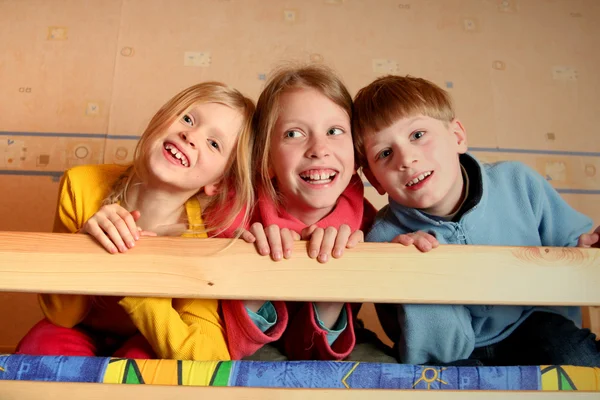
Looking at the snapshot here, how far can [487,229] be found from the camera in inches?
38.9

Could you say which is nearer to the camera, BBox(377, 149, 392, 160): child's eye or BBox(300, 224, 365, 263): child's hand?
BBox(300, 224, 365, 263): child's hand

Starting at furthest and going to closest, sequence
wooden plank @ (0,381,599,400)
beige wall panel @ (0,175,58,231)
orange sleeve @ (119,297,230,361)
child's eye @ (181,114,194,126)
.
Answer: beige wall panel @ (0,175,58,231)
child's eye @ (181,114,194,126)
orange sleeve @ (119,297,230,361)
wooden plank @ (0,381,599,400)

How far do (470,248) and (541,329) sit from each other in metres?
0.34

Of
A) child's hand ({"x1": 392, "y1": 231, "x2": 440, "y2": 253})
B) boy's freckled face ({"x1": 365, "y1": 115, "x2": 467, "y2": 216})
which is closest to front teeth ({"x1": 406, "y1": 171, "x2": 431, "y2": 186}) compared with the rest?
boy's freckled face ({"x1": 365, "y1": 115, "x2": 467, "y2": 216})

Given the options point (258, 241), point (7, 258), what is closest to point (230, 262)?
point (258, 241)

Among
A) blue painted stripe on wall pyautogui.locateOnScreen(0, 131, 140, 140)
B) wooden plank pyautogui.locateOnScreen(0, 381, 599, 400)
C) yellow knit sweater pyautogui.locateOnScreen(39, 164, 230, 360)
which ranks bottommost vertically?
wooden plank pyautogui.locateOnScreen(0, 381, 599, 400)

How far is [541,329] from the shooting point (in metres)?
0.95

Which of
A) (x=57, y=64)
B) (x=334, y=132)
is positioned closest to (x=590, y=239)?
(x=334, y=132)

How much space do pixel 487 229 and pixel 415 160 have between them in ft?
0.65

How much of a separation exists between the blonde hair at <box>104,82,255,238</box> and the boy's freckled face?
0.83 feet

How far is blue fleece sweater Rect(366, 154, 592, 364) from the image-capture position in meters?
0.91

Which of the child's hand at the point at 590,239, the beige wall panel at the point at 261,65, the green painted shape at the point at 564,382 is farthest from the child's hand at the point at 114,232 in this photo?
the beige wall panel at the point at 261,65

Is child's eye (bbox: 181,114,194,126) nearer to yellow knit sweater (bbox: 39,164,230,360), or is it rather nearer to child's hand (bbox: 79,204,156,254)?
yellow knit sweater (bbox: 39,164,230,360)

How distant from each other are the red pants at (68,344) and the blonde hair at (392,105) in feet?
1.80
